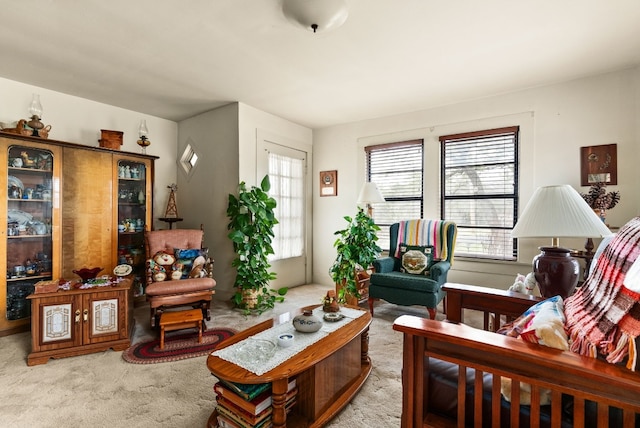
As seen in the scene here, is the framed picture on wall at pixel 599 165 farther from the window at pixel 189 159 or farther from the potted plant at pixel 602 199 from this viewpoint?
the window at pixel 189 159

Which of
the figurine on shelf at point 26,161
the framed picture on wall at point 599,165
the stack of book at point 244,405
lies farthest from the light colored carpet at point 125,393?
the framed picture on wall at point 599,165

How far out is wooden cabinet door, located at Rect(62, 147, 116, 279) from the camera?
10.6ft

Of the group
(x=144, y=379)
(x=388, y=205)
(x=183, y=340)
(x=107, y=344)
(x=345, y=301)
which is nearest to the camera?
(x=144, y=379)

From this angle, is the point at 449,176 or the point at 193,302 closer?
the point at 193,302

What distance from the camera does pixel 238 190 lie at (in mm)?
3912

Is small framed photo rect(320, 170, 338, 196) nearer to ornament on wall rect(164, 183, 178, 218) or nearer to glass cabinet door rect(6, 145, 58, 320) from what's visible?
ornament on wall rect(164, 183, 178, 218)

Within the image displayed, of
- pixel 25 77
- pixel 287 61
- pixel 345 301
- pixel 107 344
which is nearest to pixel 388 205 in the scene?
pixel 345 301

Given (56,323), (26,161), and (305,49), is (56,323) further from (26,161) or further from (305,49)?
(305,49)

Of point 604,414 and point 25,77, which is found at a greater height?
point 25,77

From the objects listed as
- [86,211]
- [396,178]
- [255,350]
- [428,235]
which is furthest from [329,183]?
[255,350]

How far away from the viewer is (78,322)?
2.45 metres

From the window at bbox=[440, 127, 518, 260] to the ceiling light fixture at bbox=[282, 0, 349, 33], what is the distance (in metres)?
2.45

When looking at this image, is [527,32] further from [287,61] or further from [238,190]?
[238,190]

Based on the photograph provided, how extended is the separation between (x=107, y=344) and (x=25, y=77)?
9.38 feet
